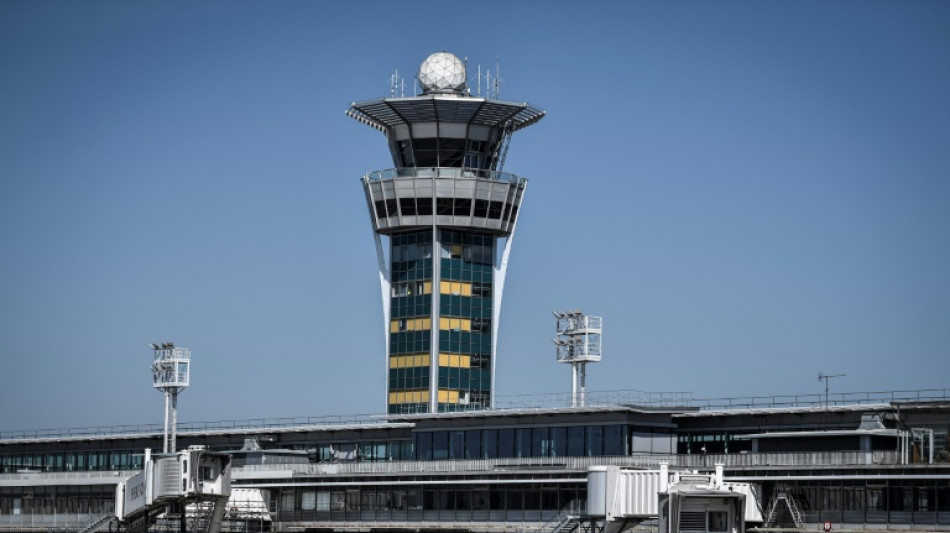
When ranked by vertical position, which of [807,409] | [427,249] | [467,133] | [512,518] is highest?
[467,133]

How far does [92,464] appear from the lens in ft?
548

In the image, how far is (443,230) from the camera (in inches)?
6467

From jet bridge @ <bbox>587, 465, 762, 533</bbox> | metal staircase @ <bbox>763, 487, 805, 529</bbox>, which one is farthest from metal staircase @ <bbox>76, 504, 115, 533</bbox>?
metal staircase @ <bbox>763, 487, 805, 529</bbox>

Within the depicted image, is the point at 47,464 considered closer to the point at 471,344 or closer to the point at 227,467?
the point at 471,344

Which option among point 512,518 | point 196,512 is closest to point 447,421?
point 512,518

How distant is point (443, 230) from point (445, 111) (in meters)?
11.2

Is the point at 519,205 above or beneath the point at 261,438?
above

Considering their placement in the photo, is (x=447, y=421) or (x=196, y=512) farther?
(x=447, y=421)

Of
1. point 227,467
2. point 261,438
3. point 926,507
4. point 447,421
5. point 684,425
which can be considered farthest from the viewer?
point 261,438

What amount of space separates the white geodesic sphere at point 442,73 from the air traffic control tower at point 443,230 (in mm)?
95

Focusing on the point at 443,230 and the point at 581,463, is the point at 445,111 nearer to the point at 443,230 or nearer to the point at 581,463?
the point at 443,230

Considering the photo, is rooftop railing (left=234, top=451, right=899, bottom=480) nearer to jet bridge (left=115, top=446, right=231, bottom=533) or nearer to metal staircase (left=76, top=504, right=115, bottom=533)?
metal staircase (left=76, top=504, right=115, bottom=533)

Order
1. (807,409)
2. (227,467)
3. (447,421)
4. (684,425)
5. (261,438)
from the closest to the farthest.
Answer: (227,467) → (807,409) → (684,425) → (447,421) → (261,438)

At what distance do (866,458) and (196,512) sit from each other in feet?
141
